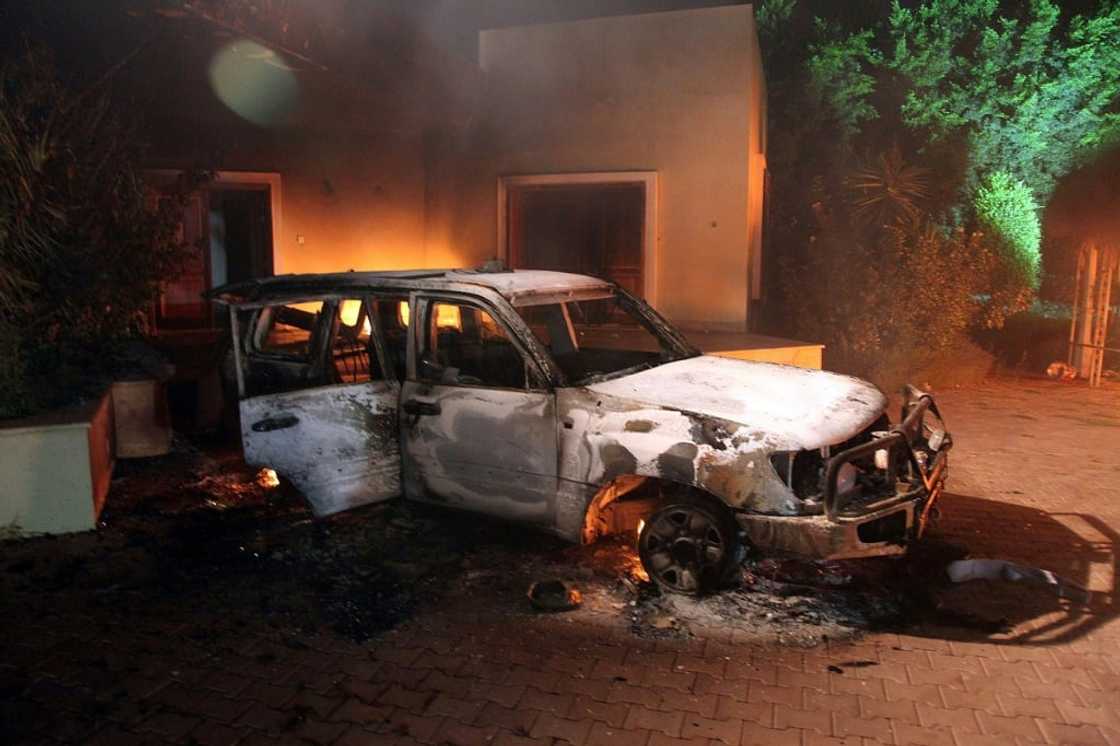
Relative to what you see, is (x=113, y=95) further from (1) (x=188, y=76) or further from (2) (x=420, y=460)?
(2) (x=420, y=460)

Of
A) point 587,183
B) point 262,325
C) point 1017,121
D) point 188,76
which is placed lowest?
point 262,325

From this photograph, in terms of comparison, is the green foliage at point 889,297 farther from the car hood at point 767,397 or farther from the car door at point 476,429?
the car door at point 476,429

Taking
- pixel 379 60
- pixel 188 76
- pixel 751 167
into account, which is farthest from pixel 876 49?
pixel 188 76

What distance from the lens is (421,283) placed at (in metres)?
5.43

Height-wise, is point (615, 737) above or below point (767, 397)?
below

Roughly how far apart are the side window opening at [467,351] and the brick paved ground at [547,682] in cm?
139

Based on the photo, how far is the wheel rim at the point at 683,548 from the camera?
458cm

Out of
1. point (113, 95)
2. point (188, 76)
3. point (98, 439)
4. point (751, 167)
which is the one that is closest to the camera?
point (98, 439)

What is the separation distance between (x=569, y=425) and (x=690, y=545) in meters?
0.90

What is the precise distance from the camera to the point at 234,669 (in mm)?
4039

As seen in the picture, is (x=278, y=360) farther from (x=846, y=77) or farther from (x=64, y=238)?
(x=846, y=77)

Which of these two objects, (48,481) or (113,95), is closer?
(48,481)

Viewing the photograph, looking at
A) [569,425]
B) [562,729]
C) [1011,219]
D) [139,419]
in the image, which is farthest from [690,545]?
[1011,219]

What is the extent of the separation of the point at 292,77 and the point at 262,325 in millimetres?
5702
